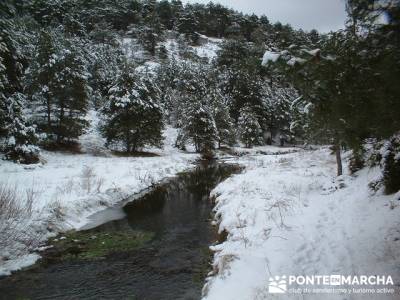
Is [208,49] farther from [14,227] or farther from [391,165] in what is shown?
[14,227]

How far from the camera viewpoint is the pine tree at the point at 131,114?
111 feet

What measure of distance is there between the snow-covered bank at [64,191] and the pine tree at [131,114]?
8648 mm

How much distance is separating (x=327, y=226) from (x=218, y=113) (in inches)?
1738

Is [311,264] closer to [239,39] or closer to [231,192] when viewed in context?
[231,192]

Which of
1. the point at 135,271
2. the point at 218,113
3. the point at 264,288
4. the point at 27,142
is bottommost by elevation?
the point at 135,271

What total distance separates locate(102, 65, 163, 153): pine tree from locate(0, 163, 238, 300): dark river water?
2251 centimetres

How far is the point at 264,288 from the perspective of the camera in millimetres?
5543

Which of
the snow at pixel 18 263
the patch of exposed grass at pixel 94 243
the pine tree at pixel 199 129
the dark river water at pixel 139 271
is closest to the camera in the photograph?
the dark river water at pixel 139 271

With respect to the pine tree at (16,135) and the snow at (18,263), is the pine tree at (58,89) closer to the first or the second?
the pine tree at (16,135)

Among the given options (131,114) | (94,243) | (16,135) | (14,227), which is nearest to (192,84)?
(131,114)

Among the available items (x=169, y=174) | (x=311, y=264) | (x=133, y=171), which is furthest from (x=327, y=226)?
(x=169, y=174)

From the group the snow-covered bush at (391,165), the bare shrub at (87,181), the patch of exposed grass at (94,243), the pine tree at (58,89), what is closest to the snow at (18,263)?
the patch of exposed grass at (94,243)

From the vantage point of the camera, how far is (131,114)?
111 ft

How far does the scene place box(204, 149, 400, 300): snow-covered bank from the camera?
565 cm
